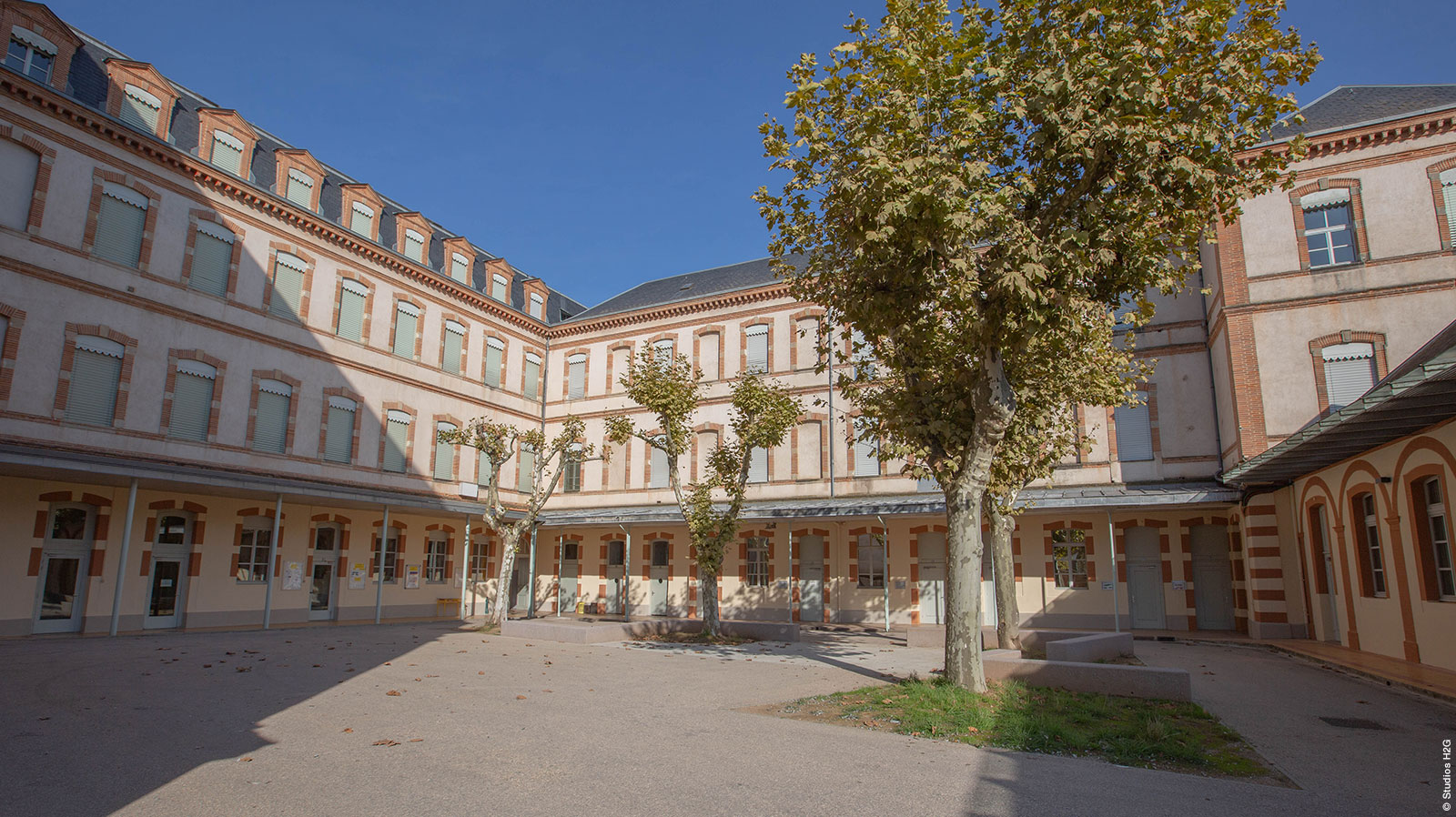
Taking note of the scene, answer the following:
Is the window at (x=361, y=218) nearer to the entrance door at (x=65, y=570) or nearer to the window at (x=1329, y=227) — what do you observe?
the entrance door at (x=65, y=570)

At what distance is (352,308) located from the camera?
2303 cm

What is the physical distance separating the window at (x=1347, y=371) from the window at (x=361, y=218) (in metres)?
24.7

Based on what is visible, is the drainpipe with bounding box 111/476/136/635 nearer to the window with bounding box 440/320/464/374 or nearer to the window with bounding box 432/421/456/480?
the window with bounding box 432/421/456/480

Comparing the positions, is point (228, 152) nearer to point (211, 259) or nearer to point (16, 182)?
point (211, 259)

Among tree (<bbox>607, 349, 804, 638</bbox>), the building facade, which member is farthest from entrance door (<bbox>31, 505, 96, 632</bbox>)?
tree (<bbox>607, 349, 804, 638</bbox>)

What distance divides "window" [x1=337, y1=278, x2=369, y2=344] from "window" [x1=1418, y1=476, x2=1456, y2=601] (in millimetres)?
23725

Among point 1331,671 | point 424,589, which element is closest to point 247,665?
point 424,589

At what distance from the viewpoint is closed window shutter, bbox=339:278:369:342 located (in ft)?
74.6

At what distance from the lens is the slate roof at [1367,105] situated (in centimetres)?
1738

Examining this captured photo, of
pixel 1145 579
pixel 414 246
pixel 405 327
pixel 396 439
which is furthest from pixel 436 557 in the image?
pixel 1145 579

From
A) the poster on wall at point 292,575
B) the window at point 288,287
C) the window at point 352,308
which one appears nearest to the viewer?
the poster on wall at point 292,575

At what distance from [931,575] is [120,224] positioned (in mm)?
21452

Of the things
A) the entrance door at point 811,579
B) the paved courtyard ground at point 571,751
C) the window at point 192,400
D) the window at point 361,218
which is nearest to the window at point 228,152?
the window at point 361,218

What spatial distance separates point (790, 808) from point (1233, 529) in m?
18.2
